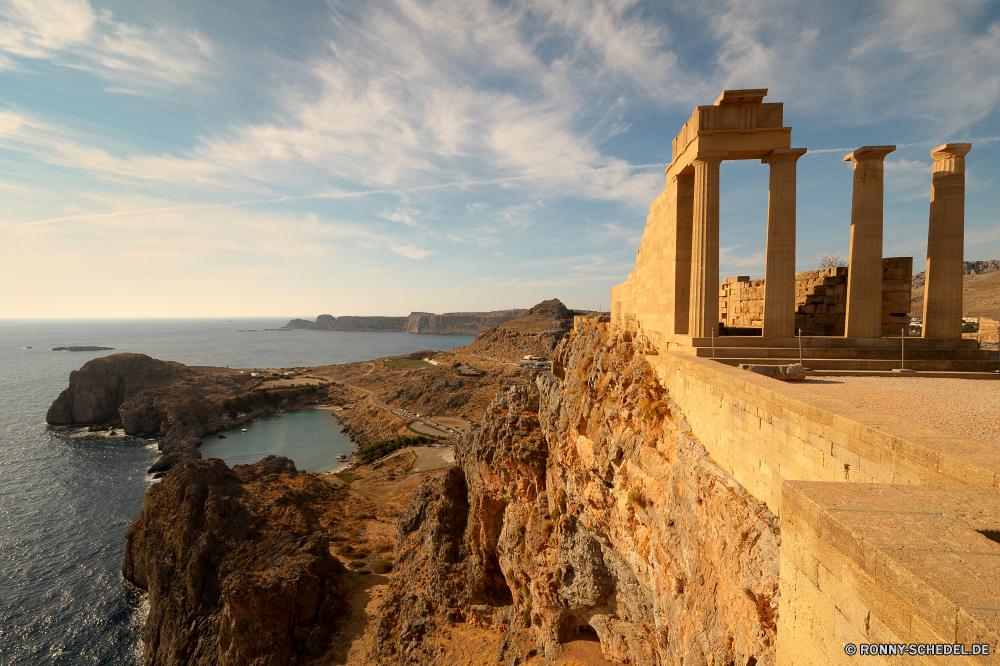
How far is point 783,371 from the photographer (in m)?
9.60

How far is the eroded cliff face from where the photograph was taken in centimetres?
770

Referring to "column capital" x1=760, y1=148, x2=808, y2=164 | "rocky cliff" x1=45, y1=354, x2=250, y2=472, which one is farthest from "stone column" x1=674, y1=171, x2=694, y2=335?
"rocky cliff" x1=45, y1=354, x2=250, y2=472

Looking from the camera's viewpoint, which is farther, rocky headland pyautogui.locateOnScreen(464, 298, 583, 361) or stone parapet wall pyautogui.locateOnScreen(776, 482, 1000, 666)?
rocky headland pyautogui.locateOnScreen(464, 298, 583, 361)

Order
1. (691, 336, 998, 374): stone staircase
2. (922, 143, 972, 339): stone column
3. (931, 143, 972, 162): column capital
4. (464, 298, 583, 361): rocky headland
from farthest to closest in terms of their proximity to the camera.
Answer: (464, 298, 583, 361): rocky headland < (922, 143, 972, 339): stone column < (931, 143, 972, 162): column capital < (691, 336, 998, 374): stone staircase

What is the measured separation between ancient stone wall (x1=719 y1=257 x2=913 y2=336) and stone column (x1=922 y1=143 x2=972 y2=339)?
3.78 feet

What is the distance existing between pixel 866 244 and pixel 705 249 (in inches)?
202

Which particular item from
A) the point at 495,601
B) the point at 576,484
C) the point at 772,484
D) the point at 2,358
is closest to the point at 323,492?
the point at 495,601

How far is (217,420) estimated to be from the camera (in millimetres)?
74375

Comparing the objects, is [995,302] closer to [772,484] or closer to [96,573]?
[772,484]

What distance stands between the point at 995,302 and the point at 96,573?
91093mm

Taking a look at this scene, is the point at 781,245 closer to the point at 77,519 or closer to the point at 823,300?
the point at 823,300

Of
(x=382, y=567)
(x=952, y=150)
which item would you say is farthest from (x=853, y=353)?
(x=382, y=567)

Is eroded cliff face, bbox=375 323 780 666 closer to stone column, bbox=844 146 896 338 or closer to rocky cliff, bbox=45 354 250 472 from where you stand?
stone column, bbox=844 146 896 338

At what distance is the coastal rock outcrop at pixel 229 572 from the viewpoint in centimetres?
2267
